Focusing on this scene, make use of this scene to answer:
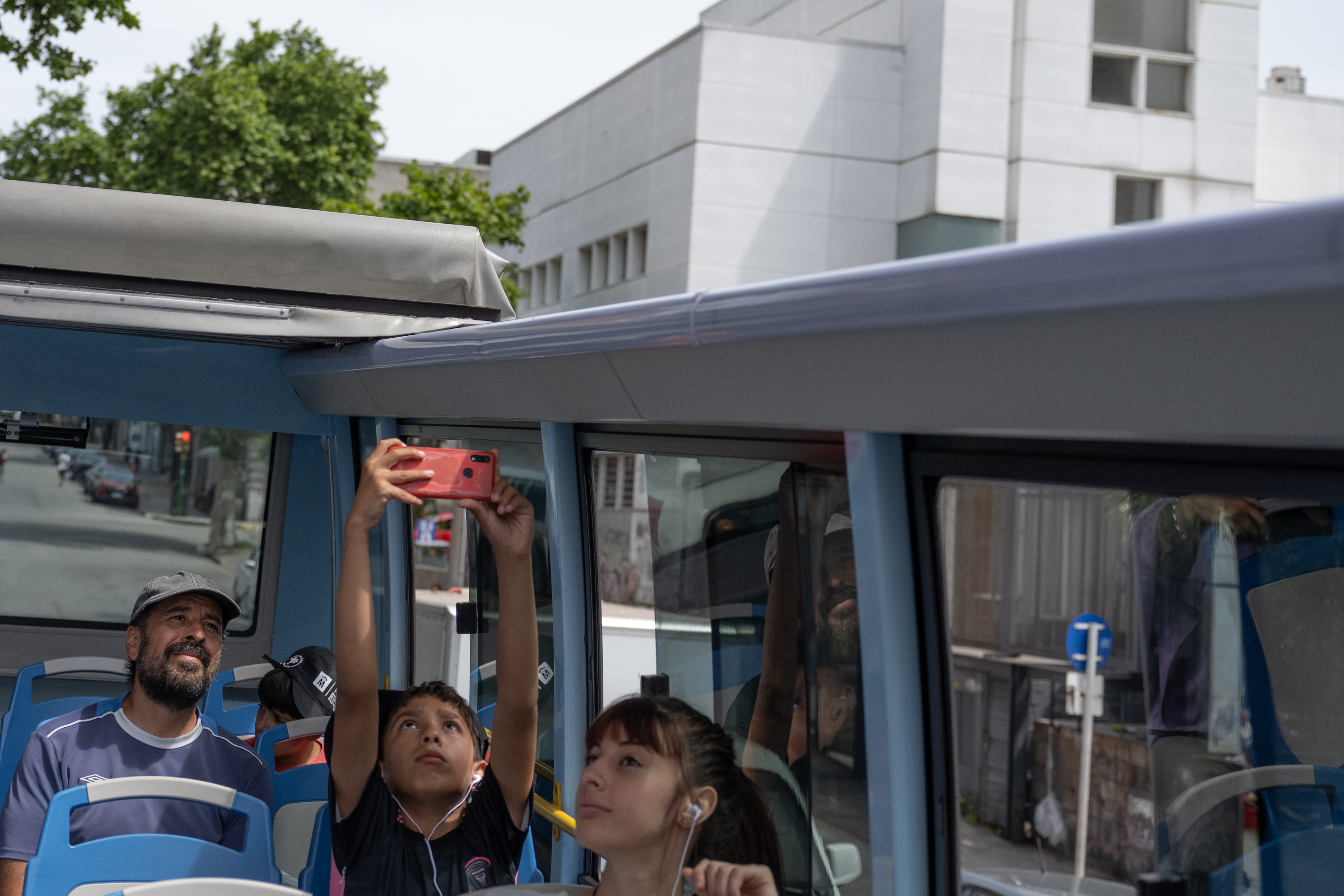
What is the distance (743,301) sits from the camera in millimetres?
2117

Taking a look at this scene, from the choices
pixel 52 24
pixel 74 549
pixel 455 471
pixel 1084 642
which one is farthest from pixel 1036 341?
pixel 52 24

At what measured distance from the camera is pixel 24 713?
15.4ft

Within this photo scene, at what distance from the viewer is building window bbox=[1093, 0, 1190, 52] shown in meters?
25.5

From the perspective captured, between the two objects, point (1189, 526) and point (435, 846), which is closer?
point (1189, 526)

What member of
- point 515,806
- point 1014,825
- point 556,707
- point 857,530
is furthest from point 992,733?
point 556,707

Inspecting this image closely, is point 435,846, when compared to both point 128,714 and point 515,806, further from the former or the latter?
point 128,714

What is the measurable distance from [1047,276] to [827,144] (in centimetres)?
2440

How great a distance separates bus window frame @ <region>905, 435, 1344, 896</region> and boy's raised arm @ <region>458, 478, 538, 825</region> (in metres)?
1.17

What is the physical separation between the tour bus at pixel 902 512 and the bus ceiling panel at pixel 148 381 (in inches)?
45.1

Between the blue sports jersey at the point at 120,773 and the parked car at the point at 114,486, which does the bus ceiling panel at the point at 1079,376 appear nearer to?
the blue sports jersey at the point at 120,773

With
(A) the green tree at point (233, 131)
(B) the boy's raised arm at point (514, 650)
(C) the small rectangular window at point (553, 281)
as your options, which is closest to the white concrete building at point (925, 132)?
(C) the small rectangular window at point (553, 281)

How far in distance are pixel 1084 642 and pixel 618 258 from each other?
1005 inches

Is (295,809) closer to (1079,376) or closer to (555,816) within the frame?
(555,816)

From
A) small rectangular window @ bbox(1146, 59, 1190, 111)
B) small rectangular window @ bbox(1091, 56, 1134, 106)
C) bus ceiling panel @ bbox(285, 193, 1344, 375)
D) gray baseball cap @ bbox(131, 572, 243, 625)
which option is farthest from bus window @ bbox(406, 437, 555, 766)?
small rectangular window @ bbox(1146, 59, 1190, 111)
